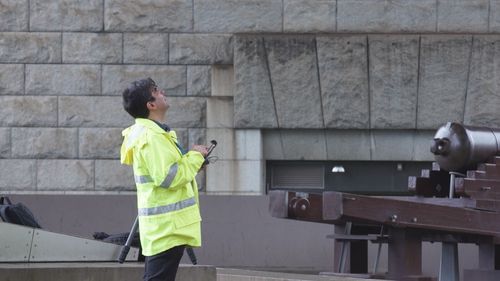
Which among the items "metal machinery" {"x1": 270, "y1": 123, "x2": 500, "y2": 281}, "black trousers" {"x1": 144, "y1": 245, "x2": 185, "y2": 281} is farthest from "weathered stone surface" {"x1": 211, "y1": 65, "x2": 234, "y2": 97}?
"black trousers" {"x1": 144, "y1": 245, "x2": 185, "y2": 281}

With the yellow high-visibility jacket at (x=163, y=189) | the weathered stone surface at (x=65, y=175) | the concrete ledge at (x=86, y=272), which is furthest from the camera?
the weathered stone surface at (x=65, y=175)

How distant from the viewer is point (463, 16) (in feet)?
49.5

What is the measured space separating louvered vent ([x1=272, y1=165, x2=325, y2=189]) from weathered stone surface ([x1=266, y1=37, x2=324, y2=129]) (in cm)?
67

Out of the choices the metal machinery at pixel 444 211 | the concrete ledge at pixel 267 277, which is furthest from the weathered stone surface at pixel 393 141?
the concrete ledge at pixel 267 277

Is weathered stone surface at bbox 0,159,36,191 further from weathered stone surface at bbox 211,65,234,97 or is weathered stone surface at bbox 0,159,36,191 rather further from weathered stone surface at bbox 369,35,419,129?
weathered stone surface at bbox 369,35,419,129

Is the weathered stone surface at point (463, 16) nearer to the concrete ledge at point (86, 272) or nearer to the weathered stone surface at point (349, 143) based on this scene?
the weathered stone surface at point (349, 143)

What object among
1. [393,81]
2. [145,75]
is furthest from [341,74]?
Result: [145,75]

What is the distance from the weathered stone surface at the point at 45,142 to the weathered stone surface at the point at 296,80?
2.72 metres

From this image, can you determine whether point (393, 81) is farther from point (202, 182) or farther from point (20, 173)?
point (20, 173)

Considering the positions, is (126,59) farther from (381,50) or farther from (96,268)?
(96,268)

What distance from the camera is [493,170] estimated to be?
10672 mm

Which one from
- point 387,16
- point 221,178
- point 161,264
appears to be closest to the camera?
point 161,264

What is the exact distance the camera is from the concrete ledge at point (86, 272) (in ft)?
26.0

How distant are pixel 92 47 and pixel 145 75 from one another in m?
0.77
